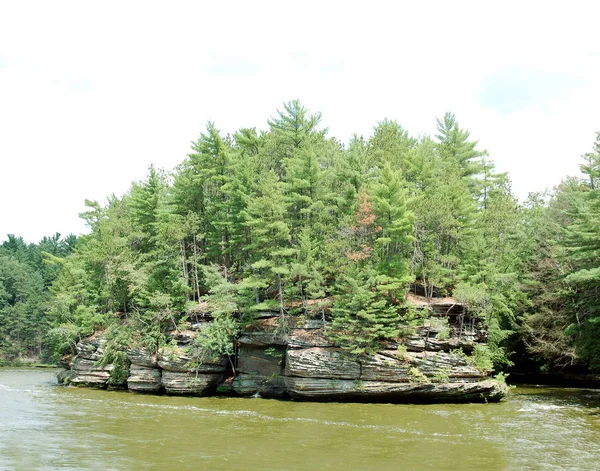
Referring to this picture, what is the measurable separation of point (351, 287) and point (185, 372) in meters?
13.5

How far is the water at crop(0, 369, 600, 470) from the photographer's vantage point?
18.1 metres

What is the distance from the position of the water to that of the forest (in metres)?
5.19

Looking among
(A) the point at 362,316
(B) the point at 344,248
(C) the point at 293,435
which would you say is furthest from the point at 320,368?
(C) the point at 293,435

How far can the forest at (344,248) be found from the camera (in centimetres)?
3406

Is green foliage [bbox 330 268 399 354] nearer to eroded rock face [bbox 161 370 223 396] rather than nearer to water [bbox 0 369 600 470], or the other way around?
water [bbox 0 369 600 470]

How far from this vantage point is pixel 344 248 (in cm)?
3581

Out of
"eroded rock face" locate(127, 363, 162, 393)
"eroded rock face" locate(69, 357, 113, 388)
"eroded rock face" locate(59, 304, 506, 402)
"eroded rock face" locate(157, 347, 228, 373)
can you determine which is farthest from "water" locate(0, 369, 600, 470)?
"eroded rock face" locate(69, 357, 113, 388)

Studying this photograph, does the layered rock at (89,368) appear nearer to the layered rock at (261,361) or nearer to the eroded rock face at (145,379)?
the eroded rock face at (145,379)

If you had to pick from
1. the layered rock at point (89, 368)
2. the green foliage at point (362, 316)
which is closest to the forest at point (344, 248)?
the green foliage at point (362, 316)

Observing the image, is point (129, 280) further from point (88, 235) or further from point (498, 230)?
point (498, 230)

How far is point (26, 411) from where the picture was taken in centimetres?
2933

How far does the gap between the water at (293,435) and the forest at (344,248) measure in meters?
5.19

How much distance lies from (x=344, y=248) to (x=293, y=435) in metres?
15.7

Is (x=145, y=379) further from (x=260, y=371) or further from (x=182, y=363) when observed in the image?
(x=260, y=371)
